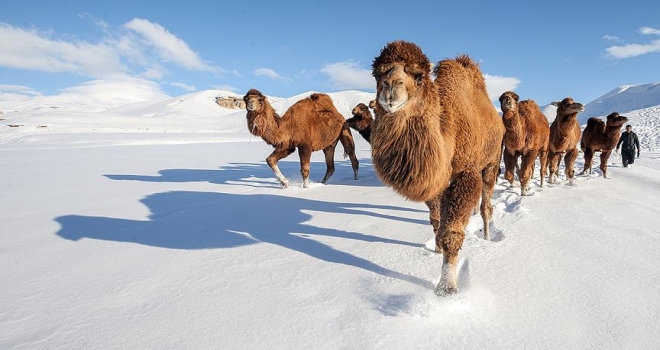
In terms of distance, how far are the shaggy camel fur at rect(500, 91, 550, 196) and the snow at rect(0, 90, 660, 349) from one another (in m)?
1.07

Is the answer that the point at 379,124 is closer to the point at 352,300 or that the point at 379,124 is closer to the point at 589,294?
the point at 352,300

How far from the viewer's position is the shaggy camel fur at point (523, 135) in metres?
6.52

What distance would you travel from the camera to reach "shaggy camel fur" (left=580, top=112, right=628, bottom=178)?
9758 mm

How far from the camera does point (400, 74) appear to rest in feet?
7.93

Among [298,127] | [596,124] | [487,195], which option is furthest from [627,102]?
[487,195]

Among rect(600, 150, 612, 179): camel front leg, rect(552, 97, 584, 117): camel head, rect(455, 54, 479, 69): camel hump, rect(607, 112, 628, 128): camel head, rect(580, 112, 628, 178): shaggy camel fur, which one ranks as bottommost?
rect(600, 150, 612, 179): camel front leg

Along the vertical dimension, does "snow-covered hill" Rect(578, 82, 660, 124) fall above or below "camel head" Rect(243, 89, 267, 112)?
above

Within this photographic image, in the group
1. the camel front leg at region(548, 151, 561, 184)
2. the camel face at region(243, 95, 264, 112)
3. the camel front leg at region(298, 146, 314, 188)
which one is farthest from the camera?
the camel front leg at region(548, 151, 561, 184)

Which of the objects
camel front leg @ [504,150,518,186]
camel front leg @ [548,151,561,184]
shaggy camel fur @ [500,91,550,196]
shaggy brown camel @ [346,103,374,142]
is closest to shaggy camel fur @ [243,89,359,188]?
shaggy brown camel @ [346,103,374,142]

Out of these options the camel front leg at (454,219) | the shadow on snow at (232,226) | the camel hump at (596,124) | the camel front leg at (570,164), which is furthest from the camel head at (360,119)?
the camel front leg at (454,219)

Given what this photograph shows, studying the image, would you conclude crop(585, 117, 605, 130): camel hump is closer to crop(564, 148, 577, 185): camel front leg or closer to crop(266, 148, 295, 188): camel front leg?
crop(564, 148, 577, 185): camel front leg

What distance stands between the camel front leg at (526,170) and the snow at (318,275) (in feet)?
1.18

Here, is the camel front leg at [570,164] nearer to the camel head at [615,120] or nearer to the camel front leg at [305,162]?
the camel head at [615,120]

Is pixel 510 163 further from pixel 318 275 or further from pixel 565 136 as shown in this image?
pixel 318 275
